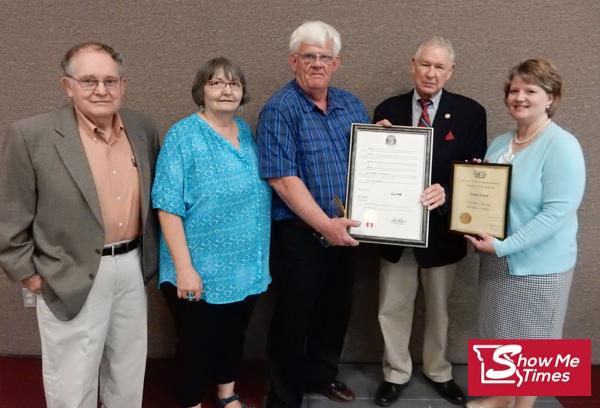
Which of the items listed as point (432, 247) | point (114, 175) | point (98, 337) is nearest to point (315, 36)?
point (114, 175)

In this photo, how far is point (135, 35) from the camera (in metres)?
2.31

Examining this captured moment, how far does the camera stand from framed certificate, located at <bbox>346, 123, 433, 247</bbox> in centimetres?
187

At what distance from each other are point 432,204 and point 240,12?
4.41 ft

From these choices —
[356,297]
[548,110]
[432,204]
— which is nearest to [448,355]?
[356,297]

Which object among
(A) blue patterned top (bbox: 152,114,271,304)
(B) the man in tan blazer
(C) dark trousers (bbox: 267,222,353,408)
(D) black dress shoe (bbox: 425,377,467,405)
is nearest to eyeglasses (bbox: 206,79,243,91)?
(A) blue patterned top (bbox: 152,114,271,304)

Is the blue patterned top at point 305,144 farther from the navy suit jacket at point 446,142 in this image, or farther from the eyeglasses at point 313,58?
the navy suit jacket at point 446,142

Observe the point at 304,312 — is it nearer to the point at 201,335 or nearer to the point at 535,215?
the point at 201,335

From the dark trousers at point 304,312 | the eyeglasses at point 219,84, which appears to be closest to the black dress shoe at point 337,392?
the dark trousers at point 304,312

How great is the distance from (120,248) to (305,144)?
81 cm

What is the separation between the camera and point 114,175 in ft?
5.23

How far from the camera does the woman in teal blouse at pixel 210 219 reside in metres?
1.70

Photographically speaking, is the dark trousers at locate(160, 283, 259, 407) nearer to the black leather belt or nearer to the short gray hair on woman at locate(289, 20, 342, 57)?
the black leather belt

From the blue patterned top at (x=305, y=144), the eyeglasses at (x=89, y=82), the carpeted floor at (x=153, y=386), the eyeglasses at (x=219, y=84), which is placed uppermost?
the eyeglasses at (x=219, y=84)

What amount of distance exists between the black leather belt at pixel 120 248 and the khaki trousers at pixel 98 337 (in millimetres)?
16
